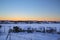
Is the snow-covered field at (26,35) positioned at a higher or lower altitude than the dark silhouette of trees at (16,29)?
lower

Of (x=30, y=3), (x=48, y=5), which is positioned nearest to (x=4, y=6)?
(x=30, y=3)

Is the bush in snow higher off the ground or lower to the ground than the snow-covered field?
A: higher

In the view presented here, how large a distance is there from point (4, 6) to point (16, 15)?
8.4 inches

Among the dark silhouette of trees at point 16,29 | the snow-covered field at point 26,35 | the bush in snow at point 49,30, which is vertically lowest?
the snow-covered field at point 26,35

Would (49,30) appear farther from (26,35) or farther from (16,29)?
(16,29)

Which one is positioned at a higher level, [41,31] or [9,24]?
[9,24]

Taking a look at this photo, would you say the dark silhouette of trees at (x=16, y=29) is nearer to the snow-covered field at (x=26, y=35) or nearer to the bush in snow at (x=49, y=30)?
the snow-covered field at (x=26, y=35)

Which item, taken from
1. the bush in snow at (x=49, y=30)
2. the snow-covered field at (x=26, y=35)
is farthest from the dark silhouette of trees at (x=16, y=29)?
the bush in snow at (x=49, y=30)

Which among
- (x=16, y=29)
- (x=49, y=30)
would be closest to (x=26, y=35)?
(x=16, y=29)

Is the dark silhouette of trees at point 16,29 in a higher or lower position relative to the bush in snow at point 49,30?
higher

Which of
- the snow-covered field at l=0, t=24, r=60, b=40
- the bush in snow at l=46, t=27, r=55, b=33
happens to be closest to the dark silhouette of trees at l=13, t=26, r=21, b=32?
the snow-covered field at l=0, t=24, r=60, b=40

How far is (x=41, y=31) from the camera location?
150cm

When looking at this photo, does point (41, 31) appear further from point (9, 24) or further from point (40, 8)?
point (9, 24)

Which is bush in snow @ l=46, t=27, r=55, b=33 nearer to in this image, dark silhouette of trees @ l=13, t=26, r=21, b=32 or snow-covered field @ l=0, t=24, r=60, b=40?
snow-covered field @ l=0, t=24, r=60, b=40
